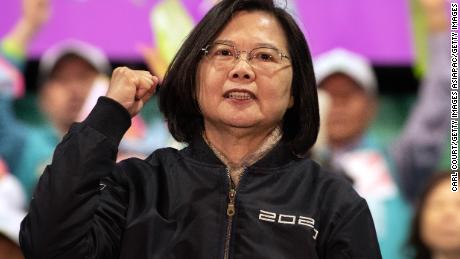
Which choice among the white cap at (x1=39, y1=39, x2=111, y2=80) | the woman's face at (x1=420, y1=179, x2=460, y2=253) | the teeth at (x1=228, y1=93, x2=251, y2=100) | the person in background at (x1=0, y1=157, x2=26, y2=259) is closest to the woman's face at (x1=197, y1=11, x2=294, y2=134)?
the teeth at (x1=228, y1=93, x2=251, y2=100)

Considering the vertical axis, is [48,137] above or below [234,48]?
below

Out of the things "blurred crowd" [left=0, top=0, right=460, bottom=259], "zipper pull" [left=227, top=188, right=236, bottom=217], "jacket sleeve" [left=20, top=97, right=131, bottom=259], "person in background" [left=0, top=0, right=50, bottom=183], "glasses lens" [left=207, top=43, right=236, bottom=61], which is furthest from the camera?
"person in background" [left=0, top=0, right=50, bottom=183]

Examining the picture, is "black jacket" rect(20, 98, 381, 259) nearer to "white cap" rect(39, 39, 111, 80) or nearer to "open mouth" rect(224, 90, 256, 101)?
"open mouth" rect(224, 90, 256, 101)

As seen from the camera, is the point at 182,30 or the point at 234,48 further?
the point at 182,30

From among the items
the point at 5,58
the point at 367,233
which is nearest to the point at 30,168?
the point at 5,58

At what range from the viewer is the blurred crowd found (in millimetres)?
3520

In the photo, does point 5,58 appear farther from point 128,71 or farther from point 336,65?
point 128,71

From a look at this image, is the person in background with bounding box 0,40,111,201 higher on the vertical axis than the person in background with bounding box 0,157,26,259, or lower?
higher

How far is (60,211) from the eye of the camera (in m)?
1.52

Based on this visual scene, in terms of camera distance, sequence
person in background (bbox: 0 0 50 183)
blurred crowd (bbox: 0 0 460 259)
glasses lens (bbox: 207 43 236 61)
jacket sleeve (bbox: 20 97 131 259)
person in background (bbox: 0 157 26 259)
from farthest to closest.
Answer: person in background (bbox: 0 0 50 183), blurred crowd (bbox: 0 0 460 259), person in background (bbox: 0 157 26 259), glasses lens (bbox: 207 43 236 61), jacket sleeve (bbox: 20 97 131 259)

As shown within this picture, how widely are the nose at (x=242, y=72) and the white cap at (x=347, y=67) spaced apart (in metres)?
2.00

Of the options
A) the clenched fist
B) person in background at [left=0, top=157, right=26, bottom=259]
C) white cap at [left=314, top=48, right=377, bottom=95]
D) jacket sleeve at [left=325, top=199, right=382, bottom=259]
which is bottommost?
person in background at [left=0, top=157, right=26, bottom=259]

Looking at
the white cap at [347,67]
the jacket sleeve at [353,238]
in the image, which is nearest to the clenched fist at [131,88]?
the jacket sleeve at [353,238]

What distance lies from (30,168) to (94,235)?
2163mm
